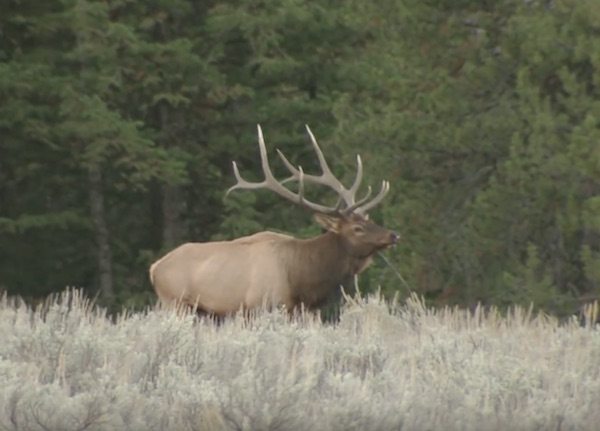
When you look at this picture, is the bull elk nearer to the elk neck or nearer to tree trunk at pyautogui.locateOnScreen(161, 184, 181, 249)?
the elk neck

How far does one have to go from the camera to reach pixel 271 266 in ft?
55.0

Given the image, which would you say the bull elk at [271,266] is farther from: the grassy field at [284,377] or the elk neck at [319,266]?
the grassy field at [284,377]

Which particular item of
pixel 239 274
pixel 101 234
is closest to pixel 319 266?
pixel 239 274

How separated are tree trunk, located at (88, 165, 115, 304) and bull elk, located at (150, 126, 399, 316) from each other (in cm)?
1071

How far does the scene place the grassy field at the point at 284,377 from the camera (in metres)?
8.46

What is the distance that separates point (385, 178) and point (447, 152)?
72cm

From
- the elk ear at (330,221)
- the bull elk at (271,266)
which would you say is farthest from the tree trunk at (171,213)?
the bull elk at (271,266)

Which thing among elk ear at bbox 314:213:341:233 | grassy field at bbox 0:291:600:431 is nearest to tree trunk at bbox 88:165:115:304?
elk ear at bbox 314:213:341:233

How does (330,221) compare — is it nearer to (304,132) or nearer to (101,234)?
(304,132)

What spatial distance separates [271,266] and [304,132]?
1186cm

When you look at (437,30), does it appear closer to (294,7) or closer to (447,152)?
(447,152)

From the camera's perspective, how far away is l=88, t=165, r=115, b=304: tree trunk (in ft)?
93.1

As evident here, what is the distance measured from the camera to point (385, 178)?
67.4 ft

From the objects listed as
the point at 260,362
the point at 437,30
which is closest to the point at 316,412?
the point at 260,362
